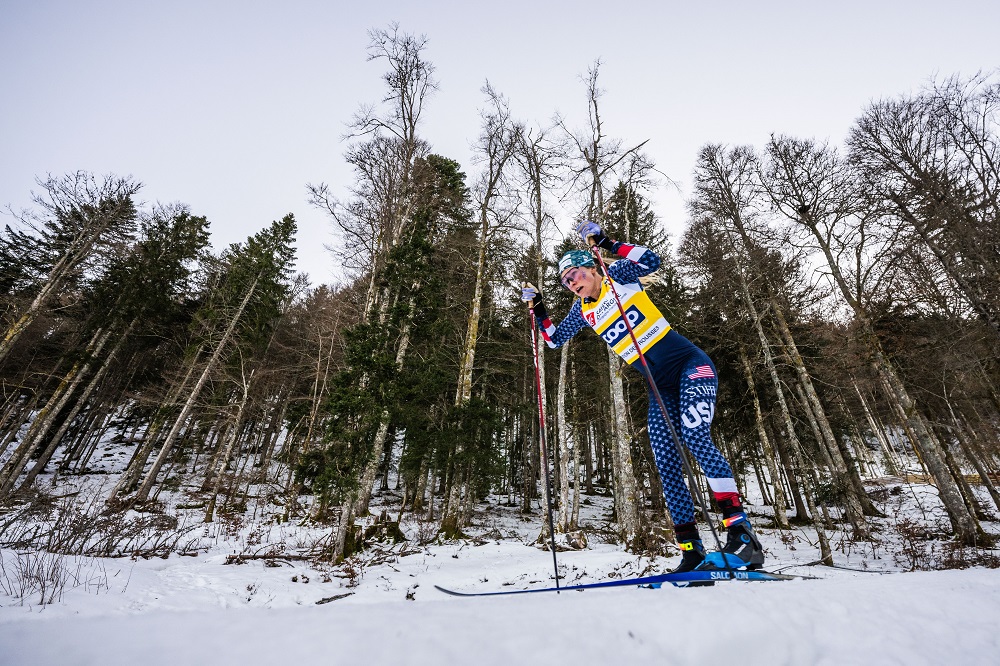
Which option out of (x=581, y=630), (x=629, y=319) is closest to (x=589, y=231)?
(x=629, y=319)

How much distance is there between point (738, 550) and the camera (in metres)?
2.29

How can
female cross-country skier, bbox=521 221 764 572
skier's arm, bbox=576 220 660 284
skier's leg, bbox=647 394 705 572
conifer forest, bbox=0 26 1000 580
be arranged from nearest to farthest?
female cross-country skier, bbox=521 221 764 572 < skier's leg, bbox=647 394 705 572 < skier's arm, bbox=576 220 660 284 < conifer forest, bbox=0 26 1000 580

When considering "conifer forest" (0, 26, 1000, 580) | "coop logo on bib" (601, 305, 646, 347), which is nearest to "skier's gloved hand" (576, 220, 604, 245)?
"coop logo on bib" (601, 305, 646, 347)

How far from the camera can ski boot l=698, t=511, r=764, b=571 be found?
223 centimetres

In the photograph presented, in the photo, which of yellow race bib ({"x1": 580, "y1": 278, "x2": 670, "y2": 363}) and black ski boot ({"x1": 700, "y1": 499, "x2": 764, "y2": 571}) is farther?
yellow race bib ({"x1": 580, "y1": 278, "x2": 670, "y2": 363})

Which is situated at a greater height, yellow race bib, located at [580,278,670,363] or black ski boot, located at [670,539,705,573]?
yellow race bib, located at [580,278,670,363]

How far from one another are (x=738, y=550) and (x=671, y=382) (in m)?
1.11

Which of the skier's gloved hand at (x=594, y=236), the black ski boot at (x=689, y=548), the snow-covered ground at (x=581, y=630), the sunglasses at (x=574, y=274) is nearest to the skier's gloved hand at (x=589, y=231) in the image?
the skier's gloved hand at (x=594, y=236)

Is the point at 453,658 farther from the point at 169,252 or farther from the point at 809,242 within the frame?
the point at 169,252

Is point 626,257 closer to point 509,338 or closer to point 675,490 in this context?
point 675,490

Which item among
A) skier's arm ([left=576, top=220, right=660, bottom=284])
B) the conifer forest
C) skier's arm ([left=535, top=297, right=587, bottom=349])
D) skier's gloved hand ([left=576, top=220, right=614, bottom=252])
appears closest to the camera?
skier's arm ([left=576, top=220, right=660, bottom=284])

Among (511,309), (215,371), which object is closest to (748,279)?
(511,309)

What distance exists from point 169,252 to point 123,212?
4.47 metres

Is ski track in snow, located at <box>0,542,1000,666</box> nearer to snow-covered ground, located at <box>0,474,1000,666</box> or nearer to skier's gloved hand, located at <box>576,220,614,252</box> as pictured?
snow-covered ground, located at <box>0,474,1000,666</box>
